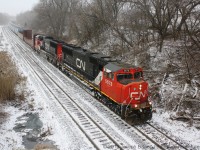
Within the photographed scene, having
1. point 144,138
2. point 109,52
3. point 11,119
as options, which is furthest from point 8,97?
point 109,52

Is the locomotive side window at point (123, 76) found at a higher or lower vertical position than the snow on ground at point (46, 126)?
higher

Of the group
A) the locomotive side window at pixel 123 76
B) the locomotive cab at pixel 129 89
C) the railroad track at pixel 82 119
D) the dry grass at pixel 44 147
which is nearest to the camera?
the dry grass at pixel 44 147

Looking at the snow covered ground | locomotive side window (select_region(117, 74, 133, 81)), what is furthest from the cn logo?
locomotive side window (select_region(117, 74, 133, 81))

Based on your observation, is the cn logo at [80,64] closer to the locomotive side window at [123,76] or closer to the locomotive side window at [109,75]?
the locomotive side window at [109,75]

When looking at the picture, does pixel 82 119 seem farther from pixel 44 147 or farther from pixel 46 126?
pixel 44 147

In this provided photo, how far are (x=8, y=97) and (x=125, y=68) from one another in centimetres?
901

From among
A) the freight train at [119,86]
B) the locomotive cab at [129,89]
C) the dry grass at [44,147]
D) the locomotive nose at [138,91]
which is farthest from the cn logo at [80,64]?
the dry grass at [44,147]

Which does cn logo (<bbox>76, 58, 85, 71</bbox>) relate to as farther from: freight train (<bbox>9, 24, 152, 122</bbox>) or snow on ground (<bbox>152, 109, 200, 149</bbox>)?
snow on ground (<bbox>152, 109, 200, 149</bbox>)

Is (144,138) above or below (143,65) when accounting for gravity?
below

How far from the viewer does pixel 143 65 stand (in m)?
23.0

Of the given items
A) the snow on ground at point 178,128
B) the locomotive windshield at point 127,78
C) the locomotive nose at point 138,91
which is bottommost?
the snow on ground at point 178,128

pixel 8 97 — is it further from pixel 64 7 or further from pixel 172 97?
pixel 64 7

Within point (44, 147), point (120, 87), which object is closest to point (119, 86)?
point (120, 87)

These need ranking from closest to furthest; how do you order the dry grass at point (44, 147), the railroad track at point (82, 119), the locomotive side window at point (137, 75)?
the dry grass at point (44, 147) < the railroad track at point (82, 119) < the locomotive side window at point (137, 75)
